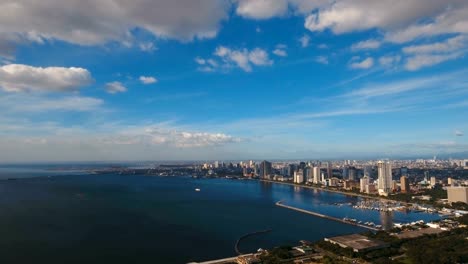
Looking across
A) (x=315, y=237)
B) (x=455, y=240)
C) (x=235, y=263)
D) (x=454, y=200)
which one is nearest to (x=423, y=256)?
(x=455, y=240)

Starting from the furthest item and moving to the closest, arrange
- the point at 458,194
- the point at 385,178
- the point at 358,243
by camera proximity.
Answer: the point at 385,178 → the point at 458,194 → the point at 358,243

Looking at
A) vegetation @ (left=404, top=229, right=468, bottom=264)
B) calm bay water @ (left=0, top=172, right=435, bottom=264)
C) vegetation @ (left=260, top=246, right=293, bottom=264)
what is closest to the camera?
vegetation @ (left=404, top=229, right=468, bottom=264)

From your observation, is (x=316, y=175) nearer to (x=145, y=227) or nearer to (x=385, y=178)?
(x=385, y=178)

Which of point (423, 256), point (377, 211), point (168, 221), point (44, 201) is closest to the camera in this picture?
point (423, 256)

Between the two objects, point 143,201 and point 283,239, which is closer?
point 283,239

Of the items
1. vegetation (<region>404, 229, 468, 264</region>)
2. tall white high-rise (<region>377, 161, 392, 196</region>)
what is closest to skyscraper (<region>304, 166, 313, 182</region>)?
tall white high-rise (<region>377, 161, 392, 196</region>)

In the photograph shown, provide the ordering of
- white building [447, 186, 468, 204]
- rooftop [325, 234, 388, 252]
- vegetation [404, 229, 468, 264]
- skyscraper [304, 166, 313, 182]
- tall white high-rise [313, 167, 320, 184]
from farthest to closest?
skyscraper [304, 166, 313, 182]
tall white high-rise [313, 167, 320, 184]
white building [447, 186, 468, 204]
rooftop [325, 234, 388, 252]
vegetation [404, 229, 468, 264]

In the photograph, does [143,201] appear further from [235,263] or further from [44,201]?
[235,263]

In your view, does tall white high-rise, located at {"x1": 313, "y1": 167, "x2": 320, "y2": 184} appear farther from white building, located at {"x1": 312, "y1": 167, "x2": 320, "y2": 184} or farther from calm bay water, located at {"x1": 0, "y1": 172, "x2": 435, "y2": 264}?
calm bay water, located at {"x1": 0, "y1": 172, "x2": 435, "y2": 264}

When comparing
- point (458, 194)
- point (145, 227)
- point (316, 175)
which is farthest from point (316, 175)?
point (145, 227)
